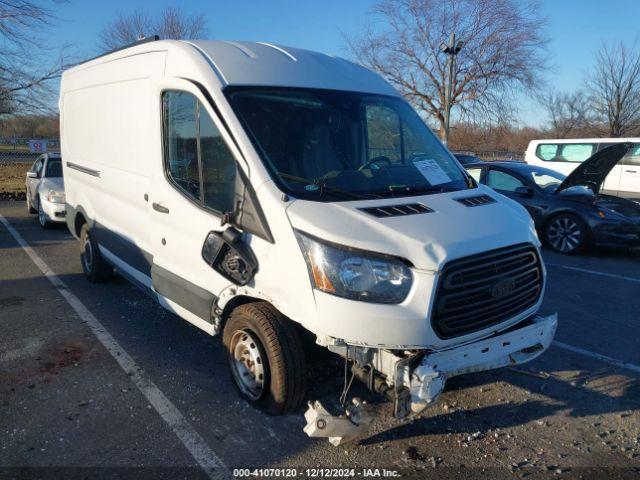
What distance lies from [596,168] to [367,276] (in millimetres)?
6894

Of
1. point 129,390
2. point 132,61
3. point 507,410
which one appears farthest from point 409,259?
point 132,61

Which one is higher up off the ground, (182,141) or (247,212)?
(182,141)

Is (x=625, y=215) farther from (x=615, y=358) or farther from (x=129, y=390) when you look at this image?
(x=129, y=390)

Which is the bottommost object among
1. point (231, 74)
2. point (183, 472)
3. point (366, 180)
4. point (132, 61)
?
point (183, 472)

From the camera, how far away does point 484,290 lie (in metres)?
3.09

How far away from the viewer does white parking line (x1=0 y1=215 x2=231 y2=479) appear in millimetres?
3066

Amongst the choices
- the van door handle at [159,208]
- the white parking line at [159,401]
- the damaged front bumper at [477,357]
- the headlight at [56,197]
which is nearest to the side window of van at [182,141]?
the van door handle at [159,208]

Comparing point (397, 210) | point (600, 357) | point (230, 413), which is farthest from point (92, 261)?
point (600, 357)

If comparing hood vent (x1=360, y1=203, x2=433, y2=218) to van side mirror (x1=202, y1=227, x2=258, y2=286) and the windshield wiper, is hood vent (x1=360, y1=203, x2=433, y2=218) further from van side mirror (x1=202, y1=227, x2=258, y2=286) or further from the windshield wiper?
van side mirror (x1=202, y1=227, x2=258, y2=286)

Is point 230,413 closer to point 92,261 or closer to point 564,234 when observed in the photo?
point 92,261

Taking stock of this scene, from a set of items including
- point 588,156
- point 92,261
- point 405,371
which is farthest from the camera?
point 588,156

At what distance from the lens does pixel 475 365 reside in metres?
3.08

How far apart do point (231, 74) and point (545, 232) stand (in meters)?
7.25

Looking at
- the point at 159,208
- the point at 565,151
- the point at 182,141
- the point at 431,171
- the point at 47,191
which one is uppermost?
the point at 565,151
